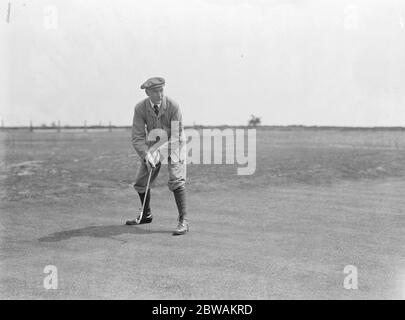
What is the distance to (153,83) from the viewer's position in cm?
712

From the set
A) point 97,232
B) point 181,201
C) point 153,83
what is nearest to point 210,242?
point 181,201

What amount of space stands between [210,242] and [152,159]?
1.55 metres

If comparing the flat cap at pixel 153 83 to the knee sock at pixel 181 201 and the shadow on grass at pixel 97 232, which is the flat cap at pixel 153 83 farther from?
the shadow on grass at pixel 97 232

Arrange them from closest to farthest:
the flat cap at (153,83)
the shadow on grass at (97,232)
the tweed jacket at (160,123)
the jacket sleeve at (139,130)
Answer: the shadow on grass at (97,232) → the flat cap at (153,83) → the tweed jacket at (160,123) → the jacket sleeve at (139,130)

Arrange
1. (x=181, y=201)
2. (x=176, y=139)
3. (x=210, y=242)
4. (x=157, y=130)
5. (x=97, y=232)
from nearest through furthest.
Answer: (x=210, y=242)
(x=97, y=232)
(x=181, y=201)
(x=176, y=139)
(x=157, y=130)

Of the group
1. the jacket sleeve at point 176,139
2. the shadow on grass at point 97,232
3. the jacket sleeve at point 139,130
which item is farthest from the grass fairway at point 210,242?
the jacket sleeve at point 139,130

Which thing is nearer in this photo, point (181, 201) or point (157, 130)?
point (181, 201)

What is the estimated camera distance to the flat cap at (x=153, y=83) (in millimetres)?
7113

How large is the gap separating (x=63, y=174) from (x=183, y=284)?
1080 centimetres

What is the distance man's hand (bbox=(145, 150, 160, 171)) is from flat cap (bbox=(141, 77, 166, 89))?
2.92 ft

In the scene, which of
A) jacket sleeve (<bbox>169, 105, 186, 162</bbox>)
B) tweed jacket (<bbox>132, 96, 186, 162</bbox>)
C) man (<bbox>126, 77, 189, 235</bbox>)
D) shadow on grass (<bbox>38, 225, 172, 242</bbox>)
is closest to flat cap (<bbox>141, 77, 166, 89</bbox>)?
man (<bbox>126, 77, 189, 235</bbox>)

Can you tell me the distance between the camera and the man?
283 inches

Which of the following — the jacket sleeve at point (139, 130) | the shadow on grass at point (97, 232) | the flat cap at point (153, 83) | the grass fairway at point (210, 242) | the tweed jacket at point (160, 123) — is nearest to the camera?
the grass fairway at point (210, 242)

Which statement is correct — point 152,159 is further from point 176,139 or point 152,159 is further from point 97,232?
point 97,232
